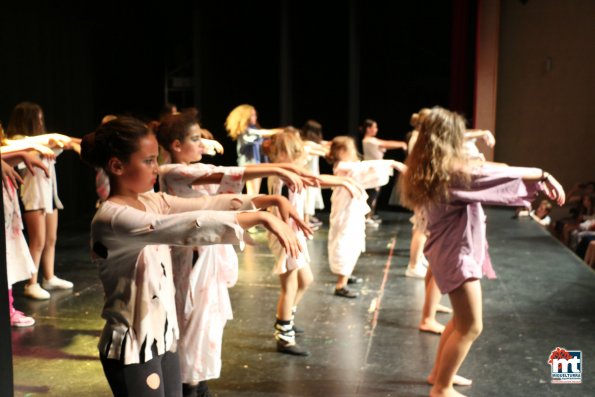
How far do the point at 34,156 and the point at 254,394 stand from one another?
1.54 metres

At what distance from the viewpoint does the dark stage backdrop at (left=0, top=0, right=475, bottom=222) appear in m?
9.70

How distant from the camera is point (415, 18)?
1053 centimetres

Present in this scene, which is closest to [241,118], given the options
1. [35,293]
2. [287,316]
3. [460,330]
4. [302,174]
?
[35,293]

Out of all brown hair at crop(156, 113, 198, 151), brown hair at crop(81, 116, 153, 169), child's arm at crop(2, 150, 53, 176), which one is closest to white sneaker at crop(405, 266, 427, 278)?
brown hair at crop(156, 113, 198, 151)

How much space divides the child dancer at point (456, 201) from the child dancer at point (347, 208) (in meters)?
1.58

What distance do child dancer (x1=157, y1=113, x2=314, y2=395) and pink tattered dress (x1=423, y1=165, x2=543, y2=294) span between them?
0.94 m

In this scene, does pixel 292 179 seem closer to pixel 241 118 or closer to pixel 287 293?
pixel 287 293

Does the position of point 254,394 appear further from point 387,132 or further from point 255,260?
point 387,132

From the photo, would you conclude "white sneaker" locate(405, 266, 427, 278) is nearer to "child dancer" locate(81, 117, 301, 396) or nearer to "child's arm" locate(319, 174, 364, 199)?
"child's arm" locate(319, 174, 364, 199)

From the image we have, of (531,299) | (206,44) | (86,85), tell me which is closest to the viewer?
(531,299)

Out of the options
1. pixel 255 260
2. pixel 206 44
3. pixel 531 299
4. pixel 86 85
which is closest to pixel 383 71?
pixel 206 44

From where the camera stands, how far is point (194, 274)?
301 centimetres

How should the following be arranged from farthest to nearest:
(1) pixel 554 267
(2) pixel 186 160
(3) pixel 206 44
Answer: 1. (3) pixel 206 44
2. (1) pixel 554 267
3. (2) pixel 186 160

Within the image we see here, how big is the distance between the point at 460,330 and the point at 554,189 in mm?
753
